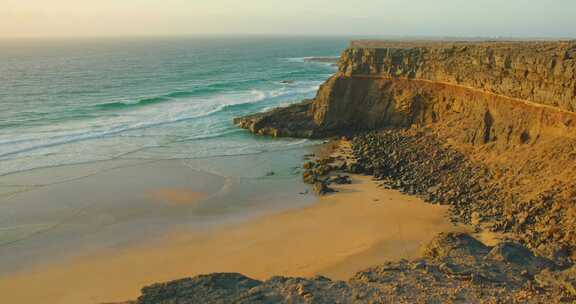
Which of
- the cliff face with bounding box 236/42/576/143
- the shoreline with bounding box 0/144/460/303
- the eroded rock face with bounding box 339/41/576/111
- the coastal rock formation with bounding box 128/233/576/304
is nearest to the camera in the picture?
the coastal rock formation with bounding box 128/233/576/304

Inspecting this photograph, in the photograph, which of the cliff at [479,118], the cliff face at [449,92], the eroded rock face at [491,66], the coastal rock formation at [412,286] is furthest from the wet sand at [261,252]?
the eroded rock face at [491,66]

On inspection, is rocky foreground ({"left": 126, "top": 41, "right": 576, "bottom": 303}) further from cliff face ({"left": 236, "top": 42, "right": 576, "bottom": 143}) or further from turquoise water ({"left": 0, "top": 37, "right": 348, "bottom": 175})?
turquoise water ({"left": 0, "top": 37, "right": 348, "bottom": 175})

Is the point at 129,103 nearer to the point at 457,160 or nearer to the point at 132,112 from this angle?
the point at 132,112

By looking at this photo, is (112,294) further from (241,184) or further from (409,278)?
(241,184)

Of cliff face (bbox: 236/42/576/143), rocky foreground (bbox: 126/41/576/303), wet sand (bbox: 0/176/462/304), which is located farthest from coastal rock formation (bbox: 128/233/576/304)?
cliff face (bbox: 236/42/576/143)

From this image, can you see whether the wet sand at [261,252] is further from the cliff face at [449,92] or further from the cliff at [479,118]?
the cliff face at [449,92]

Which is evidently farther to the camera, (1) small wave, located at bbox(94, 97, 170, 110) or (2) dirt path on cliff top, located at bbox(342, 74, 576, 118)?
(1) small wave, located at bbox(94, 97, 170, 110)

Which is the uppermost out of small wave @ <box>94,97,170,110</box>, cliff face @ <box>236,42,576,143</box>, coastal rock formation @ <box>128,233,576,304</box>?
cliff face @ <box>236,42,576,143</box>
